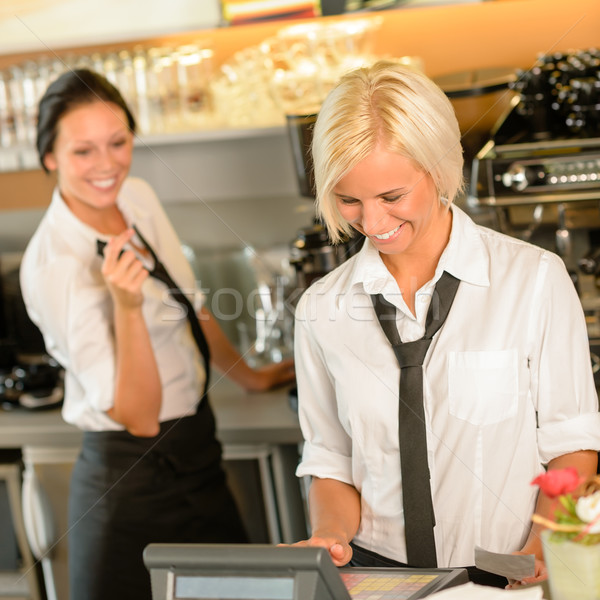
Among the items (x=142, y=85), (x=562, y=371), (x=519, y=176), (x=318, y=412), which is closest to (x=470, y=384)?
(x=562, y=371)

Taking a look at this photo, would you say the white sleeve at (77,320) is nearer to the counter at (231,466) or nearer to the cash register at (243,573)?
the counter at (231,466)

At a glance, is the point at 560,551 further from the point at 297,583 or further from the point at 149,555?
the point at 149,555

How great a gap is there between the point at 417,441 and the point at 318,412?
198 mm

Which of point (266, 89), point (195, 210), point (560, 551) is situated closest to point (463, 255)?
point (560, 551)

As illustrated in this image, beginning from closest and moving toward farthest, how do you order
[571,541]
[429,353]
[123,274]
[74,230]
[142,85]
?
1. [571,541]
2. [429,353]
3. [123,274]
4. [74,230]
5. [142,85]

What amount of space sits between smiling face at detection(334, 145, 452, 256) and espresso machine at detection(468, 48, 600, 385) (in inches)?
28.6

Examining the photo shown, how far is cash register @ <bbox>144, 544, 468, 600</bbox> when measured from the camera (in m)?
0.97

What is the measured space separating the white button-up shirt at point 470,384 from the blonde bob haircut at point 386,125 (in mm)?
160

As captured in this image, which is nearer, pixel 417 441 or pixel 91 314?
pixel 417 441

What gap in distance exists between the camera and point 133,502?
207 cm

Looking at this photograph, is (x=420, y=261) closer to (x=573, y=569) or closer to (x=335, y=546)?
(x=335, y=546)

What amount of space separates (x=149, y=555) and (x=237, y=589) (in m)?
0.11

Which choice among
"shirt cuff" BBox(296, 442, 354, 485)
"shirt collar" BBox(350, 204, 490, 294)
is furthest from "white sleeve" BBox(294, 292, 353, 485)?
"shirt collar" BBox(350, 204, 490, 294)

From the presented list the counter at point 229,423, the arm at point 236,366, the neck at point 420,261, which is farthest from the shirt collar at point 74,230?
the neck at point 420,261
